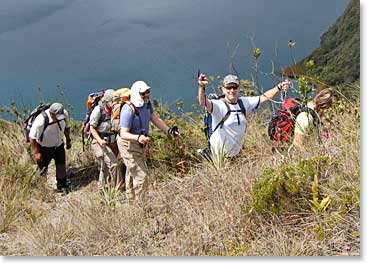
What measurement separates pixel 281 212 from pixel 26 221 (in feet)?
7.18

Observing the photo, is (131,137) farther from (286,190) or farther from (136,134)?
(286,190)

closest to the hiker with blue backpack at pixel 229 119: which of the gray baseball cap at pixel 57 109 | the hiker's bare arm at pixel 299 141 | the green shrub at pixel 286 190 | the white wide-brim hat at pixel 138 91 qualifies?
the hiker's bare arm at pixel 299 141

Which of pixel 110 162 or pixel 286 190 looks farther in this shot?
pixel 110 162

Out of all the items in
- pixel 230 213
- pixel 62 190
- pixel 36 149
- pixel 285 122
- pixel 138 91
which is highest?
pixel 138 91

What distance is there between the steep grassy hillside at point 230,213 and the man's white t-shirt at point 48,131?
145 centimetres

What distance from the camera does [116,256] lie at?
361cm

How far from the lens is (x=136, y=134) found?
4793 millimetres

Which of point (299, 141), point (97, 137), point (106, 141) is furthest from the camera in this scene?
point (106, 141)

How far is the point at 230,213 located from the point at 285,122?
1207 millimetres

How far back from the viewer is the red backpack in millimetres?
4359

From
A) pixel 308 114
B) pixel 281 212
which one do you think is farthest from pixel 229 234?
pixel 308 114

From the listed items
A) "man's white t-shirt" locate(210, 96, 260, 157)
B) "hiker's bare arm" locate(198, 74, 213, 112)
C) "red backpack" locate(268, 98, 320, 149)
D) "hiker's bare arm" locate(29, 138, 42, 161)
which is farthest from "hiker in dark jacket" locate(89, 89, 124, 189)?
"red backpack" locate(268, 98, 320, 149)

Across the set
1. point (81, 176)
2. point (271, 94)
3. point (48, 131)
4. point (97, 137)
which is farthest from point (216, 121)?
point (81, 176)

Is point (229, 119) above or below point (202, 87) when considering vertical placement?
below
